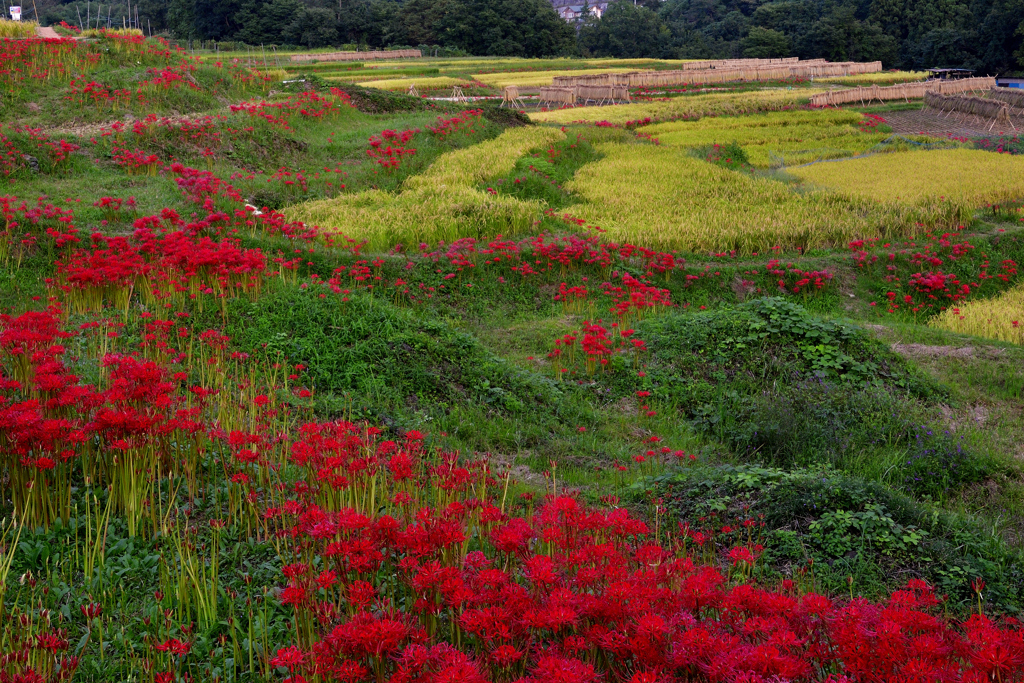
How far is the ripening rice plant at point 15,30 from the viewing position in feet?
54.0

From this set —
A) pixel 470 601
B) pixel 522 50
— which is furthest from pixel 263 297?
pixel 522 50

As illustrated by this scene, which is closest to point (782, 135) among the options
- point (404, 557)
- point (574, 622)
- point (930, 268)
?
point (930, 268)

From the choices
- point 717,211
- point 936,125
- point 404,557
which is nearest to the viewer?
point 404,557

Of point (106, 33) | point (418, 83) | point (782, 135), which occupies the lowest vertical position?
point (782, 135)

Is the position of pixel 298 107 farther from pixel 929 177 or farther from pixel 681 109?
pixel 681 109

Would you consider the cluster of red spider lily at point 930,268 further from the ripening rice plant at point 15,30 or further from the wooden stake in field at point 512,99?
→ the wooden stake in field at point 512,99

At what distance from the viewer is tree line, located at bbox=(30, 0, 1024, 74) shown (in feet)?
172

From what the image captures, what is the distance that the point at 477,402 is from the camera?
21.6ft

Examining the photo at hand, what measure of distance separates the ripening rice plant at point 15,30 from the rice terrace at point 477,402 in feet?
0.60

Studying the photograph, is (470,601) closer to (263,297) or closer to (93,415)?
(93,415)

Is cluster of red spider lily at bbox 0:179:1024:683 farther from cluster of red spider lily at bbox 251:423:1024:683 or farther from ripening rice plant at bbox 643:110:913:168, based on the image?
ripening rice plant at bbox 643:110:913:168

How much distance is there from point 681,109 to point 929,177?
12.9m

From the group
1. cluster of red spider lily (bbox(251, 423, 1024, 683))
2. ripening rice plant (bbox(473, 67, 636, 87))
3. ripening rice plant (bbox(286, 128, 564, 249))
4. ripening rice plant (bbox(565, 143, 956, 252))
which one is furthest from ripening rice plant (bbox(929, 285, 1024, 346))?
ripening rice plant (bbox(473, 67, 636, 87))

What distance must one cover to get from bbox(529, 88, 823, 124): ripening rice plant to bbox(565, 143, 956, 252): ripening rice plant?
8.96 meters
